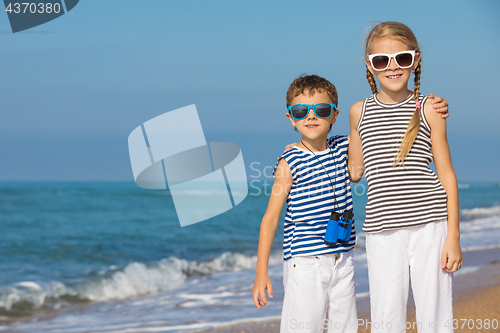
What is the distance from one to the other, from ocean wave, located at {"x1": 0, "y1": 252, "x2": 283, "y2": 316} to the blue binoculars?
4794 mm

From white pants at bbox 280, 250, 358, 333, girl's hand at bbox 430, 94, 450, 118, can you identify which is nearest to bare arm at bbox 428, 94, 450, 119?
girl's hand at bbox 430, 94, 450, 118

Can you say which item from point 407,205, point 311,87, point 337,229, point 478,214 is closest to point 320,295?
point 337,229

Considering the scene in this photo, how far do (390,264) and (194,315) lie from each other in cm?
311

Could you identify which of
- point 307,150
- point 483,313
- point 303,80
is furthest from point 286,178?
point 483,313

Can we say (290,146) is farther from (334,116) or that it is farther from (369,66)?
(369,66)

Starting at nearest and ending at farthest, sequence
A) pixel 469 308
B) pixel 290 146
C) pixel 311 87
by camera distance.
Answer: pixel 311 87, pixel 290 146, pixel 469 308

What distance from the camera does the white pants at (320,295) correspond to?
7.41 feet

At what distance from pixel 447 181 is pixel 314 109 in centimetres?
71

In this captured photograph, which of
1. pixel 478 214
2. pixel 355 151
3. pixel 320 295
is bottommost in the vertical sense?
pixel 478 214

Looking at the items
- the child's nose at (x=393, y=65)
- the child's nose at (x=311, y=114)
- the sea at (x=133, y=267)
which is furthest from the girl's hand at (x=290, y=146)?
the sea at (x=133, y=267)

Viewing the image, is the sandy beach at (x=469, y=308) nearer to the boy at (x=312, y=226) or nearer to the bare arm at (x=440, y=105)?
the boy at (x=312, y=226)

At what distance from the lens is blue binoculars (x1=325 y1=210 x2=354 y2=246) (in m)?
2.25

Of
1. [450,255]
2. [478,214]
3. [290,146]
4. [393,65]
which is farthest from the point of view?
[478,214]

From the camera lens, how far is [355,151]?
241 centimetres
